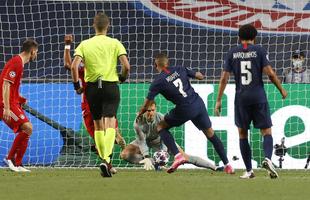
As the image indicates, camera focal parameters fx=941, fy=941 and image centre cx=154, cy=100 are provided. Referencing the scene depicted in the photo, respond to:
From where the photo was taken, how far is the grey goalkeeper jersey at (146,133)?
14703mm

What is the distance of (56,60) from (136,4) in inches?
97.6

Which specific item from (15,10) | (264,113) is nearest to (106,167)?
(264,113)

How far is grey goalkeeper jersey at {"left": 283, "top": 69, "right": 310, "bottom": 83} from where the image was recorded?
1712 centimetres

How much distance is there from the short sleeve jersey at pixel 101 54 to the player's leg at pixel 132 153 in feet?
12.0

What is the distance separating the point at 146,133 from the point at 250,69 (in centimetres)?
392

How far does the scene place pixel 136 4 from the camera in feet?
68.7

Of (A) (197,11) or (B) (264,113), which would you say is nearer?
(B) (264,113)

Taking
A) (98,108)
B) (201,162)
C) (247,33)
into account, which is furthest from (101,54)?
(201,162)

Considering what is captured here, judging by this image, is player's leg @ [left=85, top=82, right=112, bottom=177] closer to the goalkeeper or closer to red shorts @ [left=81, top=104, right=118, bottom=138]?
red shorts @ [left=81, top=104, right=118, bottom=138]

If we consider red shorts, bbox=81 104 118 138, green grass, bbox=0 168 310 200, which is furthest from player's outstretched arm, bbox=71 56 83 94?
red shorts, bbox=81 104 118 138

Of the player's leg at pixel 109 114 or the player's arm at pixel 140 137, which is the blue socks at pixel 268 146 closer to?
the player's leg at pixel 109 114

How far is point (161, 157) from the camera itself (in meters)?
14.4

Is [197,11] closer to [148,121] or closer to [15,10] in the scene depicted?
[15,10]

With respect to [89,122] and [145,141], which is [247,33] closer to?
[89,122]
